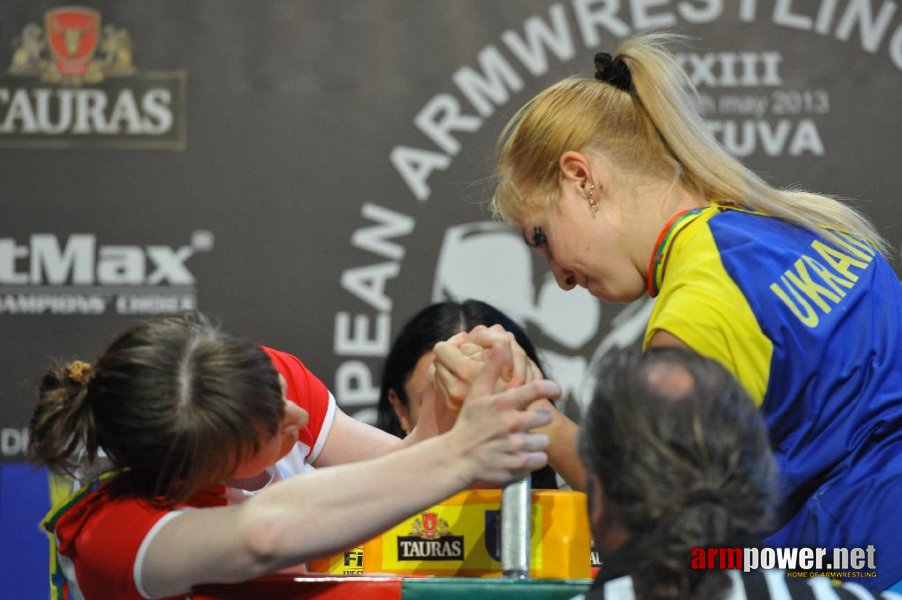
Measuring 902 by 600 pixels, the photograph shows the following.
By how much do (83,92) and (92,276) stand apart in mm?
491

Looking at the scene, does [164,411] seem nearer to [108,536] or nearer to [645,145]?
[108,536]

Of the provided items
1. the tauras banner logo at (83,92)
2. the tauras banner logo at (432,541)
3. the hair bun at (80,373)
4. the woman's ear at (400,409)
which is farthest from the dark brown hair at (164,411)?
the tauras banner logo at (83,92)

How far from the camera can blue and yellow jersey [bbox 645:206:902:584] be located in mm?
1390

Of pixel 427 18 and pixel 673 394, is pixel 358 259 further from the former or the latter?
pixel 673 394

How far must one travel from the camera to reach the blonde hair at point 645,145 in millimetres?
1621

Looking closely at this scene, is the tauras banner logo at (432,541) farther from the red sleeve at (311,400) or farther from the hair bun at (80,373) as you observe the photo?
the hair bun at (80,373)

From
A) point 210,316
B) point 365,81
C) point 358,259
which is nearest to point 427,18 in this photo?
point 365,81

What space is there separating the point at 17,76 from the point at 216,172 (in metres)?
0.59

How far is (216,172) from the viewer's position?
3045 mm

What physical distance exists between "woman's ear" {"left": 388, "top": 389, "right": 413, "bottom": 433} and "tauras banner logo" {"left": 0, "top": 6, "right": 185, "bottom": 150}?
3.08 ft

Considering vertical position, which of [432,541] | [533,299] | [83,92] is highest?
[83,92]

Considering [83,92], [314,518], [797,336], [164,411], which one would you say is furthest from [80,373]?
[83,92]

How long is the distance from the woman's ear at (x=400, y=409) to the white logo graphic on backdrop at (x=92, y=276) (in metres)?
0.67

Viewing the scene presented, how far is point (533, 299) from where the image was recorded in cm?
300
